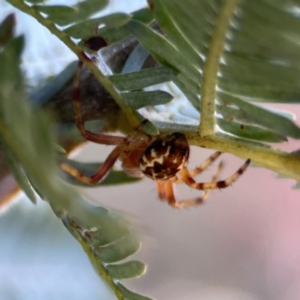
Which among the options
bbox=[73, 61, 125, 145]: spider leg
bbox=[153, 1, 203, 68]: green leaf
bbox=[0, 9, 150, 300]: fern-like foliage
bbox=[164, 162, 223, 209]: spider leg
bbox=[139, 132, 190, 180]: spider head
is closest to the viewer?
bbox=[0, 9, 150, 300]: fern-like foliage

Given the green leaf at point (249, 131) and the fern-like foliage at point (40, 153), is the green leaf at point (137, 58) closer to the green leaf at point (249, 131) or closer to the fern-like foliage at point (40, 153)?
the green leaf at point (249, 131)

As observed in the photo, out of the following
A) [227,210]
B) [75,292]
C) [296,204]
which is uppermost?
[75,292]

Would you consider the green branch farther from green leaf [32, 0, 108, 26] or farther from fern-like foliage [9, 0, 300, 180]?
green leaf [32, 0, 108, 26]

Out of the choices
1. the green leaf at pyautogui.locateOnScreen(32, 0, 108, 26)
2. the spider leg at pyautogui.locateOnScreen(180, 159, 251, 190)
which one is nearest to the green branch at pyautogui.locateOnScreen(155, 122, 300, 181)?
the green leaf at pyautogui.locateOnScreen(32, 0, 108, 26)

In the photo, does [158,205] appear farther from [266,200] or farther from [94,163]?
[94,163]

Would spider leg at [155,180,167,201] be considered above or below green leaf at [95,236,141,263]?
below

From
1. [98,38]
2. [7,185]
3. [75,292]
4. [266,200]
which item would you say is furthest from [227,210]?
[98,38]

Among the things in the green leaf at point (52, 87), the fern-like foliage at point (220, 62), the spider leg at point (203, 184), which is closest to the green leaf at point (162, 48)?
the fern-like foliage at point (220, 62)

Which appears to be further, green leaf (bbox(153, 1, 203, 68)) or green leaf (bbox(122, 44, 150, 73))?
green leaf (bbox(122, 44, 150, 73))
